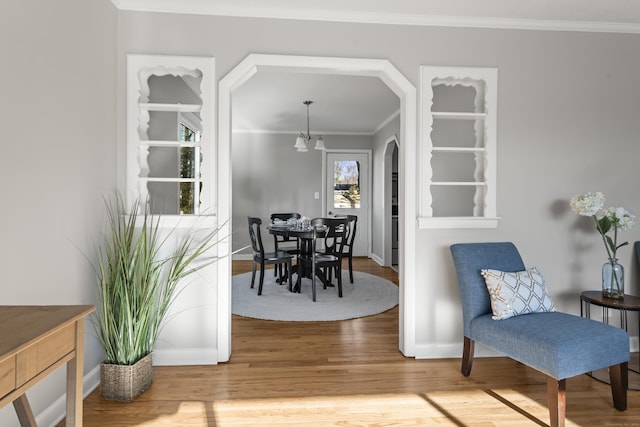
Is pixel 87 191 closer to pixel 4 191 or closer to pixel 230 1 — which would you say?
pixel 4 191

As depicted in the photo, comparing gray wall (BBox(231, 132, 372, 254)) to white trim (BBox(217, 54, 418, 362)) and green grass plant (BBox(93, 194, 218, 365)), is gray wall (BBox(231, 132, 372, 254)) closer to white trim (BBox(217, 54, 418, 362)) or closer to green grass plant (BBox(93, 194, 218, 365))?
white trim (BBox(217, 54, 418, 362))

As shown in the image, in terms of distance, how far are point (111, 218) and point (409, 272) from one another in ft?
6.81

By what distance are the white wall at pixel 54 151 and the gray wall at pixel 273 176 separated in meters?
4.60

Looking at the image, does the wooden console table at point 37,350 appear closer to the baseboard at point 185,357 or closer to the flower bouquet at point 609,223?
the baseboard at point 185,357

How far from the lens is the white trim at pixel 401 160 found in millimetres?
2615

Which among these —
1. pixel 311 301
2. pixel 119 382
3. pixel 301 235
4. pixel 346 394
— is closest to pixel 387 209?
pixel 301 235

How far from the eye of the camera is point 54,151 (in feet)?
6.14

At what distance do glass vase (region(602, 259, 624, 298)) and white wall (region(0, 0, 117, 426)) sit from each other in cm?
329

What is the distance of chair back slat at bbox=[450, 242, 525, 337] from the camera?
237 cm

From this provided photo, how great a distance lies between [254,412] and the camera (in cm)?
202

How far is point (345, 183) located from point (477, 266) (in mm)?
4996

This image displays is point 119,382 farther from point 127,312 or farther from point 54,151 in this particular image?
point 54,151

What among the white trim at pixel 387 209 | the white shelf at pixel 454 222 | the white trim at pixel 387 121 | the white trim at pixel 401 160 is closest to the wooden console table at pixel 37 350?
the white trim at pixel 401 160

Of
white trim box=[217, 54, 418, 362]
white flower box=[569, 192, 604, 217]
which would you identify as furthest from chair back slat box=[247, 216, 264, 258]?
white flower box=[569, 192, 604, 217]
